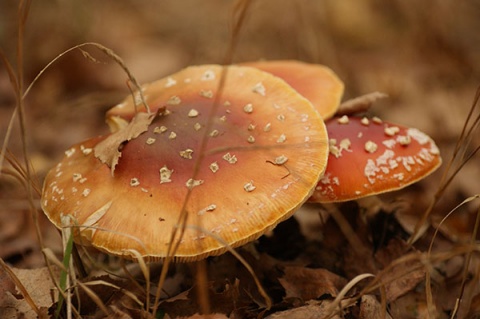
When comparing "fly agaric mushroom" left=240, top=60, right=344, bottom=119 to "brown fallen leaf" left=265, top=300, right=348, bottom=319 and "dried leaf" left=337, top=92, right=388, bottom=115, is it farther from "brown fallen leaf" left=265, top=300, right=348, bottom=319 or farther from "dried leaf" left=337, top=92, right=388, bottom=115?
"brown fallen leaf" left=265, top=300, right=348, bottom=319

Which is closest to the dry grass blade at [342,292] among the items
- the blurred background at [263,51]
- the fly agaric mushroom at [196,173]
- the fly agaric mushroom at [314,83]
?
the fly agaric mushroom at [196,173]

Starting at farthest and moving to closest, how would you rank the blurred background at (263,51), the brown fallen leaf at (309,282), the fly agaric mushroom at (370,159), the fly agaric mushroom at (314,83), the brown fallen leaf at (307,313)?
the blurred background at (263,51) → the fly agaric mushroom at (314,83) → the fly agaric mushroom at (370,159) → the brown fallen leaf at (309,282) → the brown fallen leaf at (307,313)

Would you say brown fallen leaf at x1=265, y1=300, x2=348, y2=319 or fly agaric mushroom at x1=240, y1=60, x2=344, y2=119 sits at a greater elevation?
fly agaric mushroom at x1=240, y1=60, x2=344, y2=119

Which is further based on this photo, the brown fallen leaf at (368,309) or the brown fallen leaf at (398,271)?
the brown fallen leaf at (398,271)

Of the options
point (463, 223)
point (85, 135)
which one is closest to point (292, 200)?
point (463, 223)

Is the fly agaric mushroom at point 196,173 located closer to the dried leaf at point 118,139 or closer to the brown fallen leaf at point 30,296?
the dried leaf at point 118,139

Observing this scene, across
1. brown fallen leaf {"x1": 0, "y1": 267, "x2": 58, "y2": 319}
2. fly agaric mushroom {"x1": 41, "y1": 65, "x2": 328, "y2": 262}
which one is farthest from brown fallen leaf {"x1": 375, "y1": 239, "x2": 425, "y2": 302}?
brown fallen leaf {"x1": 0, "y1": 267, "x2": 58, "y2": 319}

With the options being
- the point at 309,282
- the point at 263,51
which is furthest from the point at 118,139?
the point at 263,51
